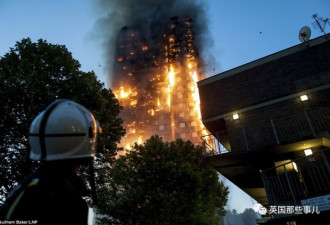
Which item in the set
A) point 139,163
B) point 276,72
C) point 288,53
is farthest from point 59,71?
point 288,53

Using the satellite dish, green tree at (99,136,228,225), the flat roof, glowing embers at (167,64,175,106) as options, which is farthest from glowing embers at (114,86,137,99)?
the satellite dish

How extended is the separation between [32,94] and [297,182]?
1483 cm

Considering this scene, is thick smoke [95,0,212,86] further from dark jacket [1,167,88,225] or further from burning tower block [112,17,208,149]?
dark jacket [1,167,88,225]

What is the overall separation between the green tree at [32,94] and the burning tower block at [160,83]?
40971 millimetres

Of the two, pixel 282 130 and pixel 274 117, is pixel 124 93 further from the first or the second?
pixel 282 130

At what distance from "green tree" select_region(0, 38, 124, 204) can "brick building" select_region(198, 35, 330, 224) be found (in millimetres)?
8051

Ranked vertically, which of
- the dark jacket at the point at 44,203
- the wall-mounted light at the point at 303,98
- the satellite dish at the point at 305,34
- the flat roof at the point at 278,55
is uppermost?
the satellite dish at the point at 305,34

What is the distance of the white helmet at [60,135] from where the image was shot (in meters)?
1.86

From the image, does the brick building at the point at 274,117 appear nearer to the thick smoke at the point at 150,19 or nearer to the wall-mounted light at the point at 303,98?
the wall-mounted light at the point at 303,98

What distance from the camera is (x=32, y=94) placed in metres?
11.1

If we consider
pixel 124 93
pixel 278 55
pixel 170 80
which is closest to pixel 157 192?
pixel 278 55

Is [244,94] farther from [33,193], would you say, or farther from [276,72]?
[33,193]

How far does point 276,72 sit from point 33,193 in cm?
1823

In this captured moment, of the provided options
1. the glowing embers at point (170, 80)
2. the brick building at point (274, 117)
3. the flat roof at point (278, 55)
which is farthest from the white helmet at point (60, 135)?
the glowing embers at point (170, 80)
